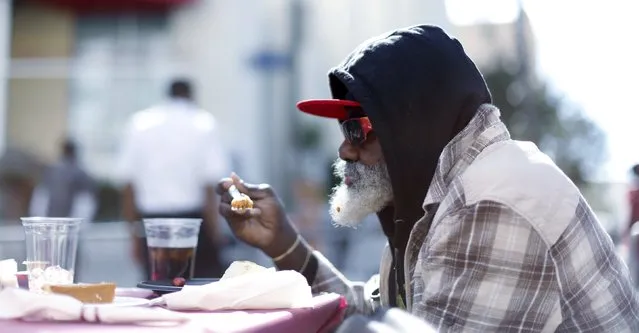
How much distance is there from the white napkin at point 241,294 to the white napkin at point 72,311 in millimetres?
239

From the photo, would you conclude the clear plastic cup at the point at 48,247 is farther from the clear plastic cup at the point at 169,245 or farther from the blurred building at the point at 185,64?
the blurred building at the point at 185,64

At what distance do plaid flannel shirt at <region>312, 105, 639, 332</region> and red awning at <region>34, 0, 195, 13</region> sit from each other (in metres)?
13.7

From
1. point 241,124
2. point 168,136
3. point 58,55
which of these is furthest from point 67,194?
point 58,55

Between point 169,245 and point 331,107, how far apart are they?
2.04 ft

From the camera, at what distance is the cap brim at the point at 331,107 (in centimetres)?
302

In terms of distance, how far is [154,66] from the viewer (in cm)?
1639

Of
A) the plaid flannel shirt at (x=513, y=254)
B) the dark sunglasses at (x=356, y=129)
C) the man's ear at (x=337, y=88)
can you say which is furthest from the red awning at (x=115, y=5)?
the plaid flannel shirt at (x=513, y=254)

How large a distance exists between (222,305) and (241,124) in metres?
13.6

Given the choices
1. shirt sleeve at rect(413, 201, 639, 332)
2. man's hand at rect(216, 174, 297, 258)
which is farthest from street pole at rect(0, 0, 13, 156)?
shirt sleeve at rect(413, 201, 639, 332)

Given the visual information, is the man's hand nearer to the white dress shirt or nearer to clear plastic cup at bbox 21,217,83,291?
clear plastic cup at bbox 21,217,83,291

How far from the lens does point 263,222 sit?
10.9 feet

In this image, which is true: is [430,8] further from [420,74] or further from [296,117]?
[420,74]

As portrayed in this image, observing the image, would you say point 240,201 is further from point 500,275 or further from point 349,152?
point 500,275

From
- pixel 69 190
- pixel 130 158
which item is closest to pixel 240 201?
pixel 130 158
